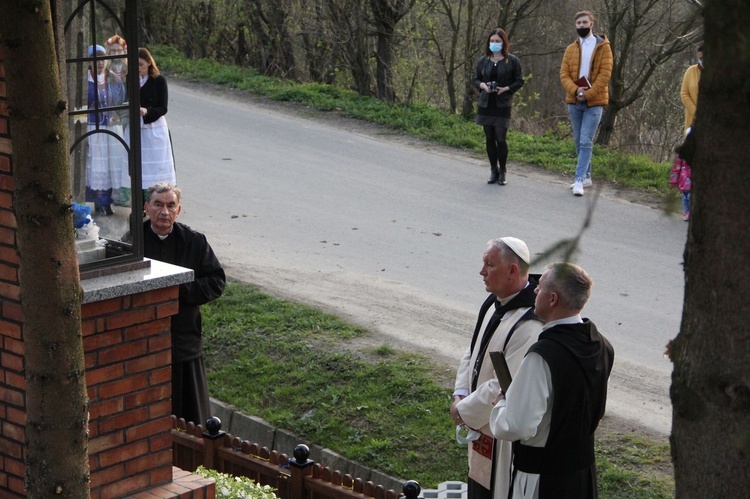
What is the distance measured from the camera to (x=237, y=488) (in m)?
5.13

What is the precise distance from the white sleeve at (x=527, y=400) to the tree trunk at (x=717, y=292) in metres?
2.21

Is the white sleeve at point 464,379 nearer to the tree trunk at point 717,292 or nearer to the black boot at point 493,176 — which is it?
the tree trunk at point 717,292

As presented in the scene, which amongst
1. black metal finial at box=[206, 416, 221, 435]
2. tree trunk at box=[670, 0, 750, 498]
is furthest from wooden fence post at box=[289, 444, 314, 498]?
tree trunk at box=[670, 0, 750, 498]

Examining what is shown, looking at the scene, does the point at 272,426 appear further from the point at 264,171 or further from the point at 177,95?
the point at 177,95

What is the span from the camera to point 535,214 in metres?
11.6

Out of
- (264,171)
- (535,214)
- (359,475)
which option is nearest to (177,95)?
(264,171)

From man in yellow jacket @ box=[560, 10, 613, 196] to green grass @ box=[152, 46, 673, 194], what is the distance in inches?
13.8

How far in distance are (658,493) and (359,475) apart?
1.82m

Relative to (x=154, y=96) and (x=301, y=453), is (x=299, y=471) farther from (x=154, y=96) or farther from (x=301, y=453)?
(x=154, y=96)

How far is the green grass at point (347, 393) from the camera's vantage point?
646 cm

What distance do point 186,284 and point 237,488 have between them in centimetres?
163

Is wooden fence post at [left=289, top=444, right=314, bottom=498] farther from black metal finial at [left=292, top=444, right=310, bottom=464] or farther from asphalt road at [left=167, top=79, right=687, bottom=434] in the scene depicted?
asphalt road at [left=167, top=79, right=687, bottom=434]

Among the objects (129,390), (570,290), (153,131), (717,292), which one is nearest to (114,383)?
(129,390)

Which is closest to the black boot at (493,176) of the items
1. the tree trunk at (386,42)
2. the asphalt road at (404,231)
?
the asphalt road at (404,231)
